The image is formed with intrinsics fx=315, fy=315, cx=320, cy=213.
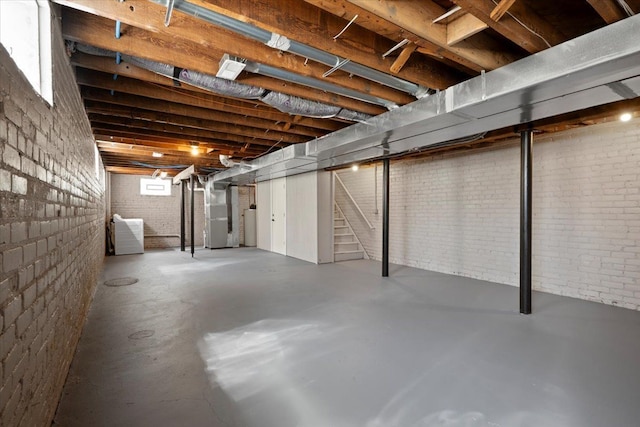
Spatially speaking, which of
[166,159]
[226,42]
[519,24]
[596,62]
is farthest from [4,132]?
[166,159]

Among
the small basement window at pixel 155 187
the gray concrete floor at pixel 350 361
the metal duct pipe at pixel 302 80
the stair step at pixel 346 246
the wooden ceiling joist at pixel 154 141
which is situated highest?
the wooden ceiling joist at pixel 154 141

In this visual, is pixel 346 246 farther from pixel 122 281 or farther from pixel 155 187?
pixel 155 187

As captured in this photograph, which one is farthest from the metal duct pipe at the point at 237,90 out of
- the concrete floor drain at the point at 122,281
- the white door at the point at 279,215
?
the white door at the point at 279,215

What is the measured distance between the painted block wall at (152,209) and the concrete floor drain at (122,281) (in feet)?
15.0

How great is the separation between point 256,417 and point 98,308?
2.81 metres

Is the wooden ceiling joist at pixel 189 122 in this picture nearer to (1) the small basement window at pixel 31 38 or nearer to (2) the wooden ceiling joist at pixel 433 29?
(1) the small basement window at pixel 31 38

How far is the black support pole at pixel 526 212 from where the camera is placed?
11.2 feet

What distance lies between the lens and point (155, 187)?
30.9 feet

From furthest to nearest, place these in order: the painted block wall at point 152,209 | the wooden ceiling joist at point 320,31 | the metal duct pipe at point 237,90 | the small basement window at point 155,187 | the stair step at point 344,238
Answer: the small basement window at point 155,187, the painted block wall at point 152,209, the stair step at point 344,238, the metal duct pipe at point 237,90, the wooden ceiling joist at point 320,31

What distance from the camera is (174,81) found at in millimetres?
2705

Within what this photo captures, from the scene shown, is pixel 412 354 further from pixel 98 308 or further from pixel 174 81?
pixel 98 308

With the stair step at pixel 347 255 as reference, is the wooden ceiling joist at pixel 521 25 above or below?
above

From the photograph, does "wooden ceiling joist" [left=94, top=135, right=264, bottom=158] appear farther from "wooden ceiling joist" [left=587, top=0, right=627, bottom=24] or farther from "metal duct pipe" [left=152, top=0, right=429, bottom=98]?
"wooden ceiling joist" [left=587, top=0, right=627, bottom=24]

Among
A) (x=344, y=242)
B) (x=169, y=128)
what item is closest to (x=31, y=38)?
(x=169, y=128)
